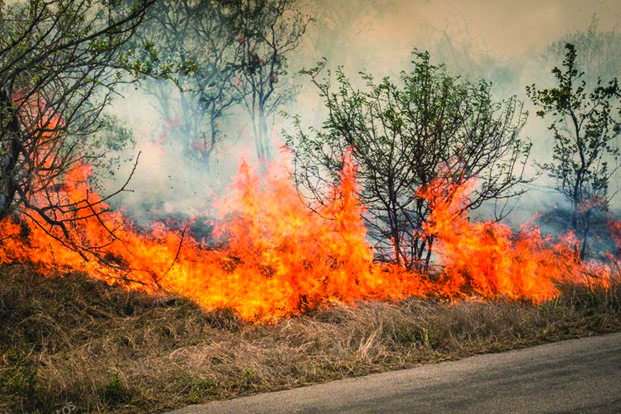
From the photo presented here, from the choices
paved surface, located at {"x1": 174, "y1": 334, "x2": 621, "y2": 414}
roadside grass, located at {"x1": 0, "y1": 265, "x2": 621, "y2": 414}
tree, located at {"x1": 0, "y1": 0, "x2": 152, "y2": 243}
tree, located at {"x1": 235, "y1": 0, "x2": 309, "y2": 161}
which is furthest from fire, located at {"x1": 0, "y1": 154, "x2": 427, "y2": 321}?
tree, located at {"x1": 235, "y1": 0, "x2": 309, "y2": 161}

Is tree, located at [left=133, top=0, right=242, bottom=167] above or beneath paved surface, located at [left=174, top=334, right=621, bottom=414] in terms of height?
above

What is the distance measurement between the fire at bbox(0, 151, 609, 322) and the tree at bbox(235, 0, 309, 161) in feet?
40.0

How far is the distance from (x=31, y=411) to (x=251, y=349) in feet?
10.00

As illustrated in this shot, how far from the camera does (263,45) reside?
2541 centimetres

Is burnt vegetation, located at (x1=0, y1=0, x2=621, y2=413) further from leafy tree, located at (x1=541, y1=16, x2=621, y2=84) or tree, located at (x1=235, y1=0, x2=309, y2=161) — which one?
leafy tree, located at (x1=541, y1=16, x2=621, y2=84)

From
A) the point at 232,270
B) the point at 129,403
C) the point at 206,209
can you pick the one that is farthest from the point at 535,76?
the point at 129,403

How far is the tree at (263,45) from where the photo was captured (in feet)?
80.8

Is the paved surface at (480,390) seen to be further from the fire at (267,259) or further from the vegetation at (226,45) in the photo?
the vegetation at (226,45)

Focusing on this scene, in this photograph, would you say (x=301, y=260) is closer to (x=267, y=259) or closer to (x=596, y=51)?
(x=267, y=259)

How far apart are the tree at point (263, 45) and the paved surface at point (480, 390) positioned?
1811 centimetres

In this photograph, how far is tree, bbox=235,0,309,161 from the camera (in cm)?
2462

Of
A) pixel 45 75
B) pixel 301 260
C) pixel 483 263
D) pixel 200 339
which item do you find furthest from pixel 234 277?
pixel 45 75

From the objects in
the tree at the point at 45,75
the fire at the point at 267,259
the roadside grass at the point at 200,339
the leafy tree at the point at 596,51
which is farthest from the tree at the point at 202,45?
the leafy tree at the point at 596,51

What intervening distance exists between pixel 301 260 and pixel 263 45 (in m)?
15.7
